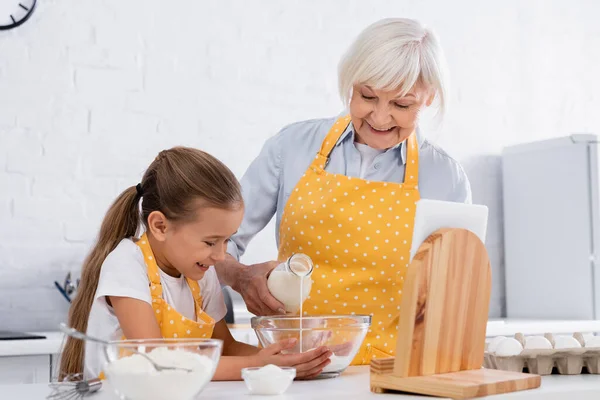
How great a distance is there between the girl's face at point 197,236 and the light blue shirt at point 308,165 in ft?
1.33

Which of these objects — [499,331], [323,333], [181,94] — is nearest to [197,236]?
[323,333]

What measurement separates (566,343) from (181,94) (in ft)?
7.57

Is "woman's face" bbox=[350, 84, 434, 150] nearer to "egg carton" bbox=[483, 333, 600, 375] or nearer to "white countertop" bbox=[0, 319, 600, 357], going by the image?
"egg carton" bbox=[483, 333, 600, 375]

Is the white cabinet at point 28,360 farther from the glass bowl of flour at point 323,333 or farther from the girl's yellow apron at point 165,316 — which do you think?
the glass bowl of flour at point 323,333

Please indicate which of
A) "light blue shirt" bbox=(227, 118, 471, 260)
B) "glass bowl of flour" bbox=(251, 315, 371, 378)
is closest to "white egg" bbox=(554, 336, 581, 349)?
"glass bowl of flour" bbox=(251, 315, 371, 378)

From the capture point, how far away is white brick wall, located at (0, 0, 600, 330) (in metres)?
3.28

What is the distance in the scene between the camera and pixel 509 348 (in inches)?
61.7

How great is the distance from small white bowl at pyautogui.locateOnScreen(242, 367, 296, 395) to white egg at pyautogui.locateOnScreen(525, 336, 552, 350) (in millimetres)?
504

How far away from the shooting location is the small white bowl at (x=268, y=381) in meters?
1.34

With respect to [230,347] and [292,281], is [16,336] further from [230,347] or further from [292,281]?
[292,281]

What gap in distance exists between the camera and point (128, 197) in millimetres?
1883

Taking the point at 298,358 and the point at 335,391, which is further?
the point at 298,358

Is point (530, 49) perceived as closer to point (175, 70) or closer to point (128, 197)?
point (175, 70)

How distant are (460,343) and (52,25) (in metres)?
2.41
